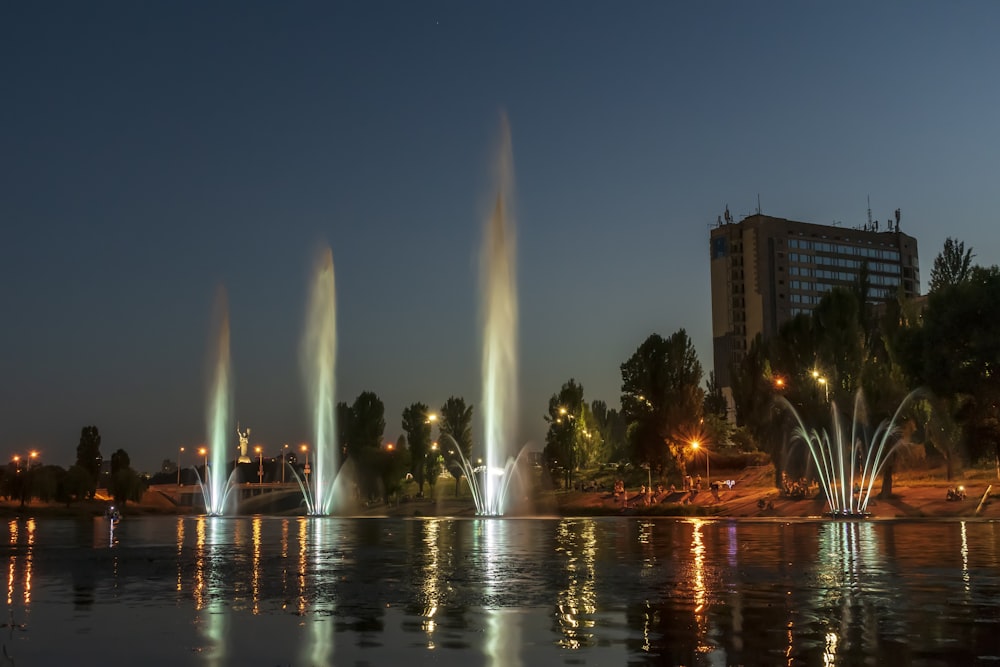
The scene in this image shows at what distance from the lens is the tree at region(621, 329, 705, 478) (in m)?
82.4

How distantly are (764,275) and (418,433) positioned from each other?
85.6m

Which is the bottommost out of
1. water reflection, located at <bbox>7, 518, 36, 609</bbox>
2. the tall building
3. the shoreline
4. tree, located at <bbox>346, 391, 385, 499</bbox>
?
the shoreline

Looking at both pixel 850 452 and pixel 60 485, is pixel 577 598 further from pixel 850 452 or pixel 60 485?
pixel 60 485

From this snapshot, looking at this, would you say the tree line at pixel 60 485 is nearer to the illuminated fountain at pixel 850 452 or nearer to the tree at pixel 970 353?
the illuminated fountain at pixel 850 452

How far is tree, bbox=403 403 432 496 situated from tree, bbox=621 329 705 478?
3458 cm

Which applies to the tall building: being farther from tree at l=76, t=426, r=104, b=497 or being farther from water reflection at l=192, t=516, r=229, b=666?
water reflection at l=192, t=516, r=229, b=666

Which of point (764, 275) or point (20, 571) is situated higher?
point (764, 275)

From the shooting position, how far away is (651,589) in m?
16.5

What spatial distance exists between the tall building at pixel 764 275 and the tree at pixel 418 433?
241ft

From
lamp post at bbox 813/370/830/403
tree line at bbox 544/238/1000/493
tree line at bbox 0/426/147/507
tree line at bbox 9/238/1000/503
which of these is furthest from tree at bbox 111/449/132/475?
lamp post at bbox 813/370/830/403

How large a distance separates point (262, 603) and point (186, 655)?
4.73m

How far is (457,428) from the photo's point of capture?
11831cm

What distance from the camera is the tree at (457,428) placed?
11712 centimetres

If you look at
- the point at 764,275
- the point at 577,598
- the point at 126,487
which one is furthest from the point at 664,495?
the point at 764,275
